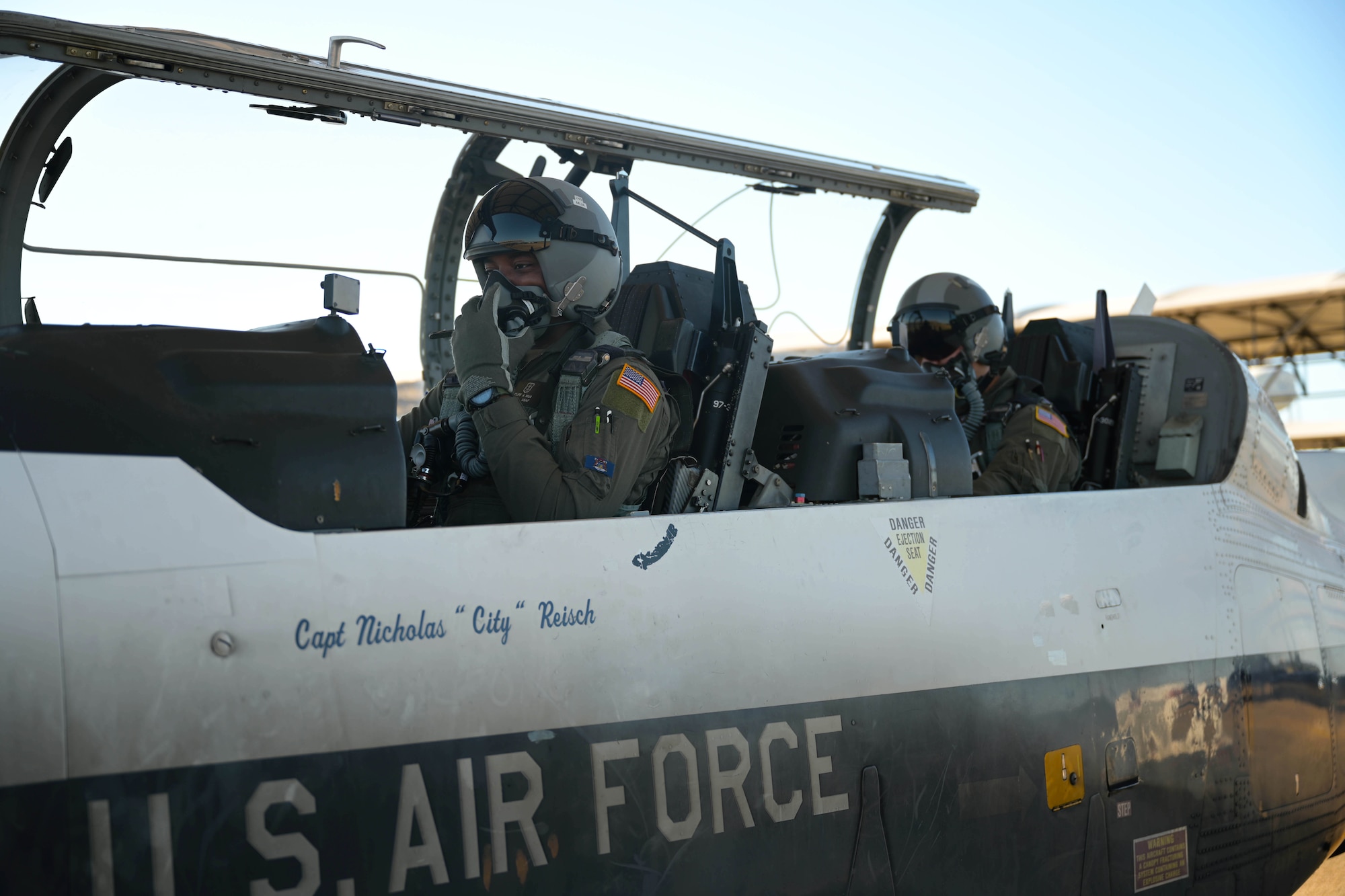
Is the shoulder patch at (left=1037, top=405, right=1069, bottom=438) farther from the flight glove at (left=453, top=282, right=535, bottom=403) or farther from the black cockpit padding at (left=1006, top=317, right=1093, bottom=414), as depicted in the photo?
the flight glove at (left=453, top=282, right=535, bottom=403)

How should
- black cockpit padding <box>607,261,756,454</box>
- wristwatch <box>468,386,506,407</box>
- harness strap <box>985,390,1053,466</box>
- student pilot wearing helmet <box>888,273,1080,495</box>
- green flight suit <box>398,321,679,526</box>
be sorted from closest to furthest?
green flight suit <box>398,321,679,526</box> → wristwatch <box>468,386,506,407</box> → black cockpit padding <box>607,261,756,454</box> → student pilot wearing helmet <box>888,273,1080,495</box> → harness strap <box>985,390,1053,466</box>

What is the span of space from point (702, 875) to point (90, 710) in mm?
870

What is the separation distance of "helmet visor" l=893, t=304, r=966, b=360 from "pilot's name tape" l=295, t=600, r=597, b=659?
252 centimetres

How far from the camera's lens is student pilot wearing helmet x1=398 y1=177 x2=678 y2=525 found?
71.1 inches

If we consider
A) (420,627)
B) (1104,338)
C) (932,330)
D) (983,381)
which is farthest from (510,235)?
(1104,338)

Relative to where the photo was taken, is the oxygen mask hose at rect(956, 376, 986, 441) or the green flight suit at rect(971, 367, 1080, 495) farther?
the oxygen mask hose at rect(956, 376, 986, 441)

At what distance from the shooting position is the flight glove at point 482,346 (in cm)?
191

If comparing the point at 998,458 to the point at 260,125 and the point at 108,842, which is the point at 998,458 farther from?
the point at 108,842

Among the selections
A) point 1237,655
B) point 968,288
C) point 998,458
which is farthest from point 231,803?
point 968,288

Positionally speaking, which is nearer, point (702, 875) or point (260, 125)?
point (702, 875)

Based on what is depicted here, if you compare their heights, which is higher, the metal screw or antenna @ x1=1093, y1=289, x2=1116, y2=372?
antenna @ x1=1093, y1=289, x2=1116, y2=372

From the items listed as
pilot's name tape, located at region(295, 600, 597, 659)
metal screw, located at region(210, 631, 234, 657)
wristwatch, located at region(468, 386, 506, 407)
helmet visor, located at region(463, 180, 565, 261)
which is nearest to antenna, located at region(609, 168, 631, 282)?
helmet visor, located at region(463, 180, 565, 261)

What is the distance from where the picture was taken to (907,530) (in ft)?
5.91

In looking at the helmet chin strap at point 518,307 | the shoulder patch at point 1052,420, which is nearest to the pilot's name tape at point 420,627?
the helmet chin strap at point 518,307
